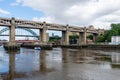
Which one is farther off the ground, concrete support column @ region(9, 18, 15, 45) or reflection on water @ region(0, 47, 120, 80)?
concrete support column @ region(9, 18, 15, 45)

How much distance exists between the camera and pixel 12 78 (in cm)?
2252

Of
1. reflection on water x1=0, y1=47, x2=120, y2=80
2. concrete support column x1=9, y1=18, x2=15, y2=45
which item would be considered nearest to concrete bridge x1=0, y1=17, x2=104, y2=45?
concrete support column x1=9, y1=18, x2=15, y2=45

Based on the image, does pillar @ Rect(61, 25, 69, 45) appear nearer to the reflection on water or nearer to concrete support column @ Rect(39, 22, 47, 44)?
concrete support column @ Rect(39, 22, 47, 44)

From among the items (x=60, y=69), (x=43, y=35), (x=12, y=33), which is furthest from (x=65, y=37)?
(x=60, y=69)

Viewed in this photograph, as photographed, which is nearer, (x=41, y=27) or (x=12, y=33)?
(x=12, y=33)

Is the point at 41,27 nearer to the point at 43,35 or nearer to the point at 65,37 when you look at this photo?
the point at 43,35

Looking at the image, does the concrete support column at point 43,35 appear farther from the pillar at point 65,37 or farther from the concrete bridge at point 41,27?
the pillar at point 65,37

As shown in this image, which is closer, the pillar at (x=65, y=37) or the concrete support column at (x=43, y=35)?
the concrete support column at (x=43, y=35)

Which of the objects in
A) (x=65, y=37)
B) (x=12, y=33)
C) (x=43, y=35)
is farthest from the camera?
(x=65, y=37)

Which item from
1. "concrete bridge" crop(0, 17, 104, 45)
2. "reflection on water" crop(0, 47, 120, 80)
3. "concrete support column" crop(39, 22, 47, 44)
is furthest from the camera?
"concrete support column" crop(39, 22, 47, 44)

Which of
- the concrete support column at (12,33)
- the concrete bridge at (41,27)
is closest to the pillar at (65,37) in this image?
the concrete bridge at (41,27)

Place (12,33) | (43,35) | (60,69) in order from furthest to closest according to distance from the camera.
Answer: (43,35) → (12,33) → (60,69)

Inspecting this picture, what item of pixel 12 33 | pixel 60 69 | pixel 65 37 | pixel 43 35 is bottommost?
pixel 60 69

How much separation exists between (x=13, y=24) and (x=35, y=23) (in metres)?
18.0
